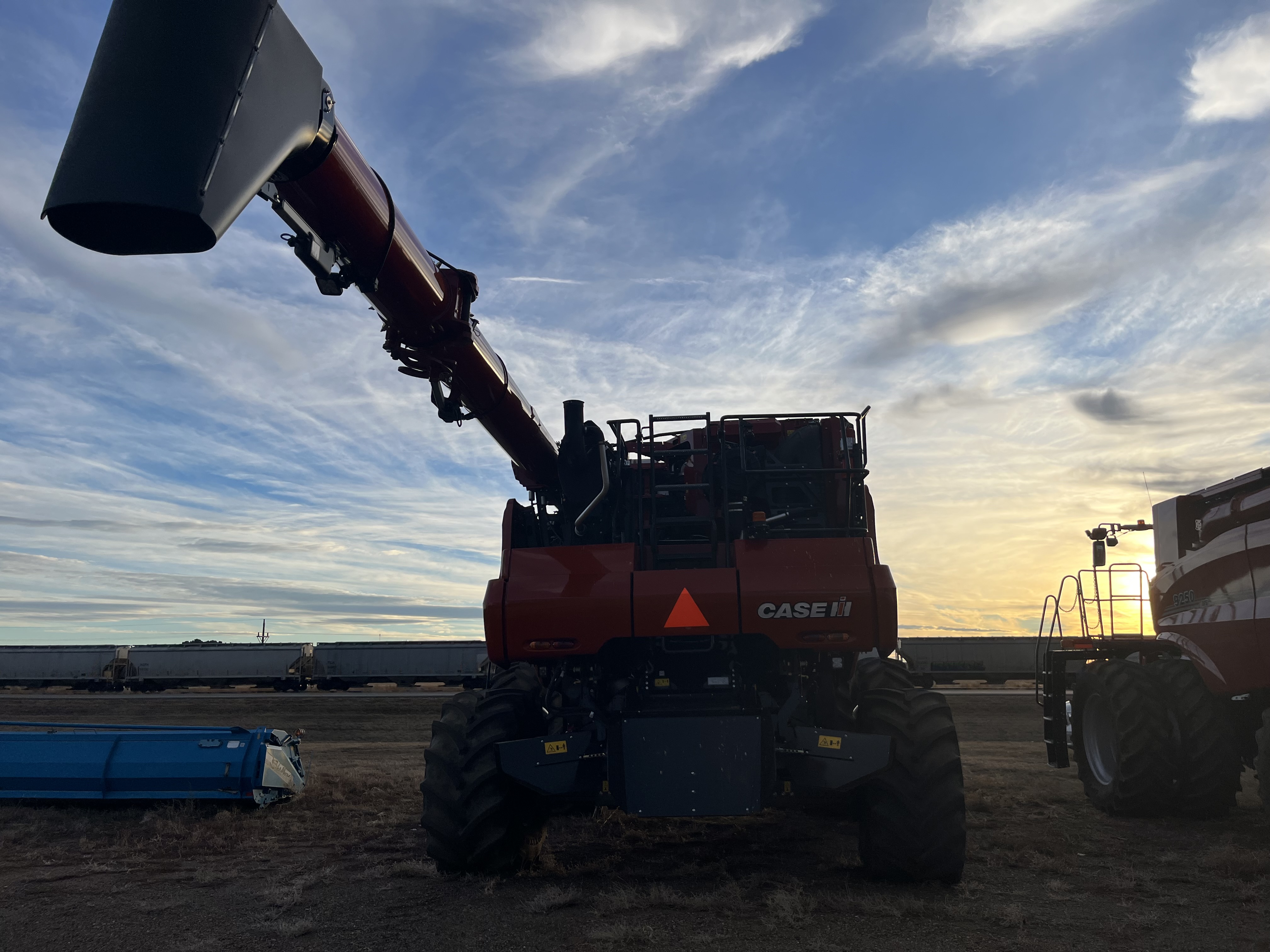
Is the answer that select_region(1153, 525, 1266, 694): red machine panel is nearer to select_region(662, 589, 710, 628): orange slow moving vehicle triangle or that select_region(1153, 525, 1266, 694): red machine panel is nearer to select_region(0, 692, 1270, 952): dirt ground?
select_region(0, 692, 1270, 952): dirt ground

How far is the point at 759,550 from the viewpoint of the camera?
713 cm

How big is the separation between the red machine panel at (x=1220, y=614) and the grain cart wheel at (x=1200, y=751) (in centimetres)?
31

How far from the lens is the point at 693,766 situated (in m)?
6.58

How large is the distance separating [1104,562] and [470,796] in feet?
29.8

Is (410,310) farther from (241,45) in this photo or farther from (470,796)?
(470,796)

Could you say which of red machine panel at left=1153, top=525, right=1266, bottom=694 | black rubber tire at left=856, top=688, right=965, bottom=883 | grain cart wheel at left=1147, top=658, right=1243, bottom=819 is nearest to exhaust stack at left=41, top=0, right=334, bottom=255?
black rubber tire at left=856, top=688, right=965, bottom=883

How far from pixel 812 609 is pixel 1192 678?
5152 mm

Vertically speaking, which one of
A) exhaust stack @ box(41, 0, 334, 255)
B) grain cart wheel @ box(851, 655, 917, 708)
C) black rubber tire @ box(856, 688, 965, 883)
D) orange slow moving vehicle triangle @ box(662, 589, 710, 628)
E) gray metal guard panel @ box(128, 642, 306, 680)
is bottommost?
gray metal guard panel @ box(128, 642, 306, 680)

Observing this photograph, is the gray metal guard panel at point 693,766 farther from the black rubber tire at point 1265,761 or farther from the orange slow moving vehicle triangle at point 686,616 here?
the black rubber tire at point 1265,761

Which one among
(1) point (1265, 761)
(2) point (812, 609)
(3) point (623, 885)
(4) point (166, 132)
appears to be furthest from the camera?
(1) point (1265, 761)

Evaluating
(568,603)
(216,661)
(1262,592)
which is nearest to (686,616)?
(568,603)

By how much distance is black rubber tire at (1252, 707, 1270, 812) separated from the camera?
7551 millimetres

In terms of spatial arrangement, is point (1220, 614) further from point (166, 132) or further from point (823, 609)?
point (166, 132)

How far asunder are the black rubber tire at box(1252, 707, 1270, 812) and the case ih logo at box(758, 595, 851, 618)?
3989mm
